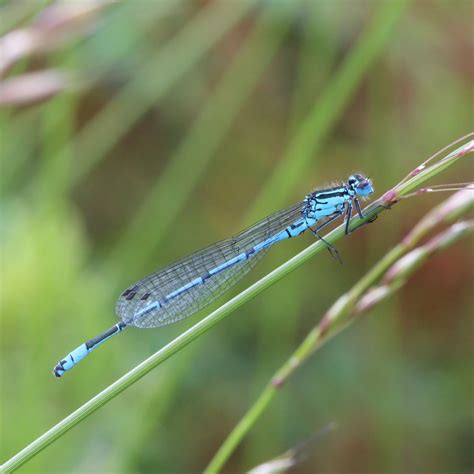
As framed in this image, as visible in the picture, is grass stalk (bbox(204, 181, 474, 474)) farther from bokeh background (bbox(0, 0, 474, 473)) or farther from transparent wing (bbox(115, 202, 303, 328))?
bokeh background (bbox(0, 0, 474, 473))

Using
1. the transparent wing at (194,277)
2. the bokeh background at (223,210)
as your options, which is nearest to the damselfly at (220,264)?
the transparent wing at (194,277)

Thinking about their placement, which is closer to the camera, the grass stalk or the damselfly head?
the grass stalk

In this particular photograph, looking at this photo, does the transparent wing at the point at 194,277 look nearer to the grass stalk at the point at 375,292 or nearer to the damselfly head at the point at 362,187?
the damselfly head at the point at 362,187

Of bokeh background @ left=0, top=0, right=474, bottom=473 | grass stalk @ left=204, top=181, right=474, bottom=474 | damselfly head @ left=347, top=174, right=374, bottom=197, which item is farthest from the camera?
bokeh background @ left=0, top=0, right=474, bottom=473

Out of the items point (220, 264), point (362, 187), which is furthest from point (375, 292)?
point (220, 264)

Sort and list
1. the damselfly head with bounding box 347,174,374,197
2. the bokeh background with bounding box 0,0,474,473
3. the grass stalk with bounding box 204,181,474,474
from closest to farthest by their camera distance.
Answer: the grass stalk with bounding box 204,181,474,474
the damselfly head with bounding box 347,174,374,197
the bokeh background with bounding box 0,0,474,473

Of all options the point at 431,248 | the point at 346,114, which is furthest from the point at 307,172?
the point at 431,248

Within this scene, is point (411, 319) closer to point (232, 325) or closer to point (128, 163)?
point (232, 325)

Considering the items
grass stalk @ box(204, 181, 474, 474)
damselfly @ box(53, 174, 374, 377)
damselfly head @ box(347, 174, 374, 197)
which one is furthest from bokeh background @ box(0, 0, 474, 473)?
grass stalk @ box(204, 181, 474, 474)
